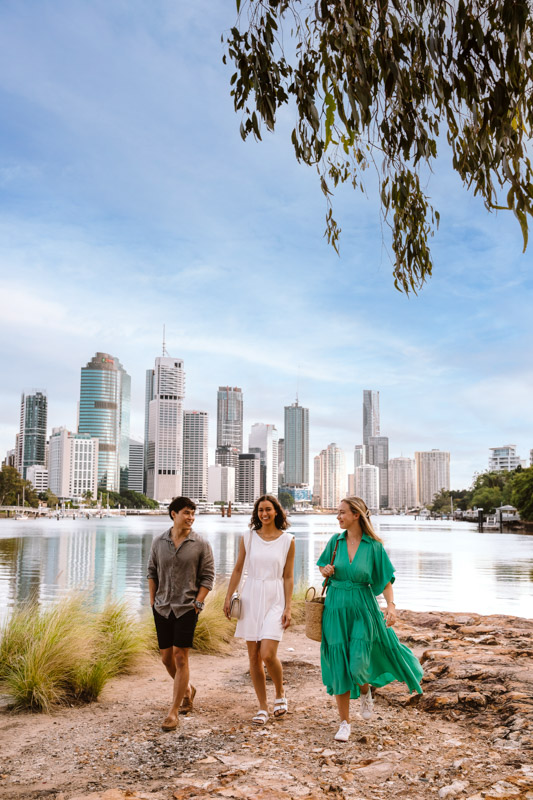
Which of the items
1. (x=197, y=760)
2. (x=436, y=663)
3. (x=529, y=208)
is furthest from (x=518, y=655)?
(x=529, y=208)

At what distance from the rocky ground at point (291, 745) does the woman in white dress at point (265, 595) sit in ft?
1.24

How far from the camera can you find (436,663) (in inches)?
285

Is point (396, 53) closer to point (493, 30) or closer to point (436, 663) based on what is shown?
point (493, 30)

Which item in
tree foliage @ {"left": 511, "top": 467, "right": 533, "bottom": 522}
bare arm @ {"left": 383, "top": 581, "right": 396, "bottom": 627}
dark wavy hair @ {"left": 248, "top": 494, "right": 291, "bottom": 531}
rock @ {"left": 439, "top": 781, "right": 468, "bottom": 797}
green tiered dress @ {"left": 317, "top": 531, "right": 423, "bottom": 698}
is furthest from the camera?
tree foliage @ {"left": 511, "top": 467, "right": 533, "bottom": 522}

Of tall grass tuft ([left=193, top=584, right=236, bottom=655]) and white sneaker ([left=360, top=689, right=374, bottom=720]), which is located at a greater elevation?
white sneaker ([left=360, top=689, right=374, bottom=720])

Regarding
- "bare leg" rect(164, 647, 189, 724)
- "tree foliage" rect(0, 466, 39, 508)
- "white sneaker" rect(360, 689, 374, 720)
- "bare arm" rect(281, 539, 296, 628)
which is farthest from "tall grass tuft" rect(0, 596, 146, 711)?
"tree foliage" rect(0, 466, 39, 508)

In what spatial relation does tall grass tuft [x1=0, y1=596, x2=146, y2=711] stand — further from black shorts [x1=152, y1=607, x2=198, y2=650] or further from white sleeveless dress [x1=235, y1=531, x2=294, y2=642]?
white sleeveless dress [x1=235, y1=531, x2=294, y2=642]

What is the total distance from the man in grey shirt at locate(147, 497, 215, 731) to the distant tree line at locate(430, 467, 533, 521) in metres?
74.6

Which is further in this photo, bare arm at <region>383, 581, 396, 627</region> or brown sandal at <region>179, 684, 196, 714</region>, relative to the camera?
brown sandal at <region>179, 684, 196, 714</region>

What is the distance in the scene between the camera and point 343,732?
4902mm

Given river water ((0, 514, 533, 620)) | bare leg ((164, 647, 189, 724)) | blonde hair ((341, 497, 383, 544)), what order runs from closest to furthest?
blonde hair ((341, 497, 383, 544)), bare leg ((164, 647, 189, 724)), river water ((0, 514, 533, 620))

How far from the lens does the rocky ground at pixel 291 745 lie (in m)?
4.01

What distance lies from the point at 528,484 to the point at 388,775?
249ft

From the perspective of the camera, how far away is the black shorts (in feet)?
17.9
